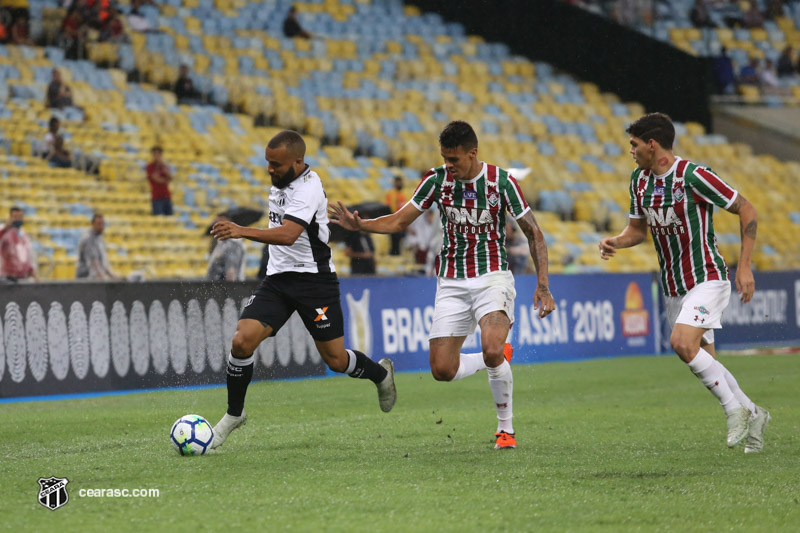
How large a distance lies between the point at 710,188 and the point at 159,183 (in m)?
12.4

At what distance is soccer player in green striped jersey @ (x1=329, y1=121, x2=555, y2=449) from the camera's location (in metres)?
7.64

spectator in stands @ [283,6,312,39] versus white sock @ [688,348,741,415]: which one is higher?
spectator in stands @ [283,6,312,39]

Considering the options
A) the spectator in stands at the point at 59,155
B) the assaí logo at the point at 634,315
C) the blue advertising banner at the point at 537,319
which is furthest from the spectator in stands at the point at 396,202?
the spectator in stands at the point at 59,155

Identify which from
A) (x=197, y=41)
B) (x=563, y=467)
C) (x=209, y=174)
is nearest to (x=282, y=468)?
(x=563, y=467)

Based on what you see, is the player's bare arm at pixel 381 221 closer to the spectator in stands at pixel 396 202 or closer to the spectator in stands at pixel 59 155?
the spectator in stands at pixel 396 202

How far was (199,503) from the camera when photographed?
559cm

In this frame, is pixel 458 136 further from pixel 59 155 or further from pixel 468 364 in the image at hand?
pixel 59 155

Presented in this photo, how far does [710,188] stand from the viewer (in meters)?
7.51

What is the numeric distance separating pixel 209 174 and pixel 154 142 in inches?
44.6

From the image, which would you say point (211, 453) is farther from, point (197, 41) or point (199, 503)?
point (197, 41)

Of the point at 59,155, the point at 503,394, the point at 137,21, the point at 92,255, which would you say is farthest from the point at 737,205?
the point at 137,21

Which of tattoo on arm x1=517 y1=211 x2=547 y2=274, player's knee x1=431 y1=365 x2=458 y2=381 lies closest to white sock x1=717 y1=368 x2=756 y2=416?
tattoo on arm x1=517 y1=211 x2=547 y2=274

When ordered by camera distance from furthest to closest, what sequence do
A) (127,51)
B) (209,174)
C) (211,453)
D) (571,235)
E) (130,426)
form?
1. (571,235)
2. (127,51)
3. (209,174)
4. (130,426)
5. (211,453)

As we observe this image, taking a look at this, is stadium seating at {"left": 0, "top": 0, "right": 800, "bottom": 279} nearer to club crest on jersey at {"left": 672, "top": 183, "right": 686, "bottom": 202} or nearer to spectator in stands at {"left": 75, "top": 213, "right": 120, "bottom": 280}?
spectator in stands at {"left": 75, "top": 213, "right": 120, "bottom": 280}
